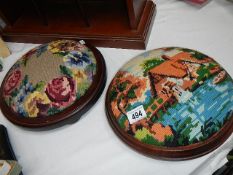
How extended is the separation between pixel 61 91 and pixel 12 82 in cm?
20

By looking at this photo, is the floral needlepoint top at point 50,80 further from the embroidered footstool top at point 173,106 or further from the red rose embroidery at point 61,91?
the embroidered footstool top at point 173,106

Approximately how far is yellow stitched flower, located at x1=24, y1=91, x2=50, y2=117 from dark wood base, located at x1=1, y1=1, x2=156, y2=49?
31 cm

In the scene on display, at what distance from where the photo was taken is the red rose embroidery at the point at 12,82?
3.25 ft

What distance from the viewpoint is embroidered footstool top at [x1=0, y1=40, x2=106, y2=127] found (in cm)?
91

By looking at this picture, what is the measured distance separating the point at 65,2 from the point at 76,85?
1.53 feet

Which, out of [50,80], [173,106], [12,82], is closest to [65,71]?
[50,80]

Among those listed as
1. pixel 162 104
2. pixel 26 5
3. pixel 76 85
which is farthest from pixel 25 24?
pixel 162 104

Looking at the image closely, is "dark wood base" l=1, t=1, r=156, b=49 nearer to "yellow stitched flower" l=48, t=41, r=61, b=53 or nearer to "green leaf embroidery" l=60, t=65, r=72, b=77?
"yellow stitched flower" l=48, t=41, r=61, b=53

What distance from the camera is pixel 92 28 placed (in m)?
1.13

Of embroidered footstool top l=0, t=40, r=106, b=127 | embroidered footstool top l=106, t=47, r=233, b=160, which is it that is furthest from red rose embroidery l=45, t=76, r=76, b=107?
embroidered footstool top l=106, t=47, r=233, b=160

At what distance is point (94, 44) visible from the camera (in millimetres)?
1141

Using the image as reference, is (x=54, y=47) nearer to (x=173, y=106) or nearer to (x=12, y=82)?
(x=12, y=82)

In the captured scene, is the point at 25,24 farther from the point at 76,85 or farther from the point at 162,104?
the point at 162,104

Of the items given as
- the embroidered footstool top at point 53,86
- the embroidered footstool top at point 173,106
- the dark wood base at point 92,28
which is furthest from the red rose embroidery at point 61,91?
the dark wood base at point 92,28
